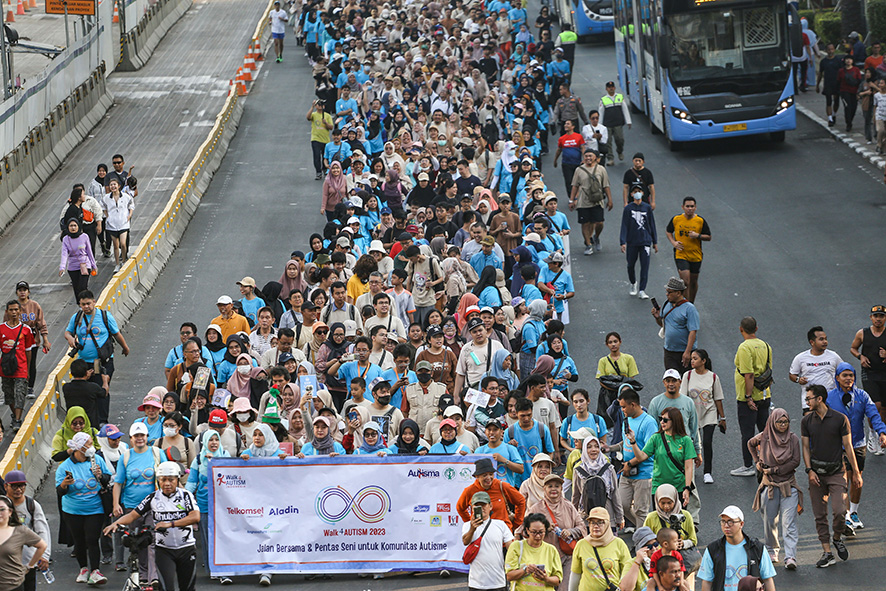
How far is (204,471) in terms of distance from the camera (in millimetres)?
12672

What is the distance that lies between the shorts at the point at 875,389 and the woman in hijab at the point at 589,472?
3790mm

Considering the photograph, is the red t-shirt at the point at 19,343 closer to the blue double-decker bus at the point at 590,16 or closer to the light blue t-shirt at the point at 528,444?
the light blue t-shirt at the point at 528,444

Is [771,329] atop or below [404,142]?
below

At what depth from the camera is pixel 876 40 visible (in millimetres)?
33969

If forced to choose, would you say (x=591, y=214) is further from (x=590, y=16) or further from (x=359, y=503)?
(x=590, y=16)

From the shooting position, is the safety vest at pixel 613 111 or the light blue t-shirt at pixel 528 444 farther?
the safety vest at pixel 613 111

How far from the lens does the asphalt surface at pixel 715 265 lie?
44.1ft

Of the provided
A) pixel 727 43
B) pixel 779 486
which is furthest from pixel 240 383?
pixel 727 43

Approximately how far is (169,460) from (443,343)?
3.61 metres

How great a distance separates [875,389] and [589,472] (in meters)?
4.09

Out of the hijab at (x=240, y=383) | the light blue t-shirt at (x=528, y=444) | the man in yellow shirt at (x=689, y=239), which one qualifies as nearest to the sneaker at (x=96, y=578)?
the hijab at (x=240, y=383)

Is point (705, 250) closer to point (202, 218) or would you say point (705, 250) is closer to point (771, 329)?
point (771, 329)

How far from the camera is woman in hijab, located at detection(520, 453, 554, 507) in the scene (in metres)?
11.2

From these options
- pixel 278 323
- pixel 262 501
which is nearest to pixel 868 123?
pixel 278 323
